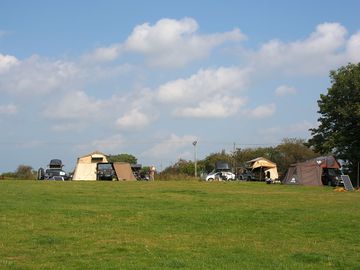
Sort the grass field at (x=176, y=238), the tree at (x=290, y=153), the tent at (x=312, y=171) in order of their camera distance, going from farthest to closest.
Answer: the tree at (x=290, y=153)
the tent at (x=312, y=171)
the grass field at (x=176, y=238)

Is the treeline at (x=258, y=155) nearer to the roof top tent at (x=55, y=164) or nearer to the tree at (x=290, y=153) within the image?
the tree at (x=290, y=153)

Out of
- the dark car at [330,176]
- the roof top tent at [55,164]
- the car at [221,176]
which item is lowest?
the dark car at [330,176]

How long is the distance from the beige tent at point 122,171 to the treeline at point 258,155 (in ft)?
92.4

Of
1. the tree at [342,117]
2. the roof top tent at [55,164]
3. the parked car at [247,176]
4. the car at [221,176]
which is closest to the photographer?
the tree at [342,117]

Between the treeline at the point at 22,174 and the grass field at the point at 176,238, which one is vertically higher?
the treeline at the point at 22,174

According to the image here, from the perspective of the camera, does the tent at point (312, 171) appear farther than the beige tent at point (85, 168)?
No

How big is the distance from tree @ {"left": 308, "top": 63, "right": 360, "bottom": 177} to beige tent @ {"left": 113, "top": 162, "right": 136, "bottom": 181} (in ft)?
74.0

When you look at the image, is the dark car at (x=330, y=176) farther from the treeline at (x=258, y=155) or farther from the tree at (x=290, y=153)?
the tree at (x=290, y=153)

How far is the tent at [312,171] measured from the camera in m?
49.2

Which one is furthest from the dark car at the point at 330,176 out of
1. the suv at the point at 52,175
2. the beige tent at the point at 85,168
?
the suv at the point at 52,175

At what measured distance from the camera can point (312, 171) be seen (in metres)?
49.5

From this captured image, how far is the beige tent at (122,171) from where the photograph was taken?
59156mm

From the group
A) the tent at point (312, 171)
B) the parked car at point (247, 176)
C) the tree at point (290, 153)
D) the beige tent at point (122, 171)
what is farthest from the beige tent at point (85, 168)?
the tree at point (290, 153)

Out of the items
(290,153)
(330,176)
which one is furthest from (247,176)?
(330,176)
